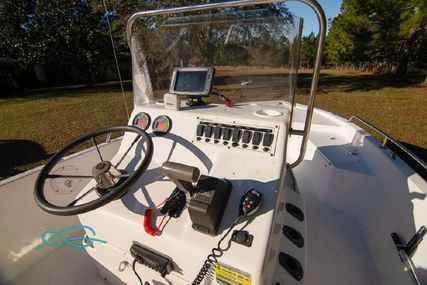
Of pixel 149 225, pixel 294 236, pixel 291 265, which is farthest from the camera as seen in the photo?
pixel 294 236

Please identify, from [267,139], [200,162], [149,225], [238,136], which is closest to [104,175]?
[149,225]

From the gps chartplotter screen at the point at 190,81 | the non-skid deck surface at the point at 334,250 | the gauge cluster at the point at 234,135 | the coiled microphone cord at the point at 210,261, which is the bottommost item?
the non-skid deck surface at the point at 334,250

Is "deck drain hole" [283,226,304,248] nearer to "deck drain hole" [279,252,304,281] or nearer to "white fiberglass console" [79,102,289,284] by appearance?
"deck drain hole" [279,252,304,281]

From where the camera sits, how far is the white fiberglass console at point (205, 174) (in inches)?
38.9

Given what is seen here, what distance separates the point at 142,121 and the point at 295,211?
3.93ft

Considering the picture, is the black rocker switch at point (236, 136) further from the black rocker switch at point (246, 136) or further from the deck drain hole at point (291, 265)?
the deck drain hole at point (291, 265)

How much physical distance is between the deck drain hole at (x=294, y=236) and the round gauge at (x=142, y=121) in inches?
44.0

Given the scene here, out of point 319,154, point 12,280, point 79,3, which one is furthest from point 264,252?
point 79,3

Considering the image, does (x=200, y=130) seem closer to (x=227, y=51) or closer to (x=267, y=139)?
(x=267, y=139)

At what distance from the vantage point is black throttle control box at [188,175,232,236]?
3.11 feet

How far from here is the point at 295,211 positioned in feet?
4.87

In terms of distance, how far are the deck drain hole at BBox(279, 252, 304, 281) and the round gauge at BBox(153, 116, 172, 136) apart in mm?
1016

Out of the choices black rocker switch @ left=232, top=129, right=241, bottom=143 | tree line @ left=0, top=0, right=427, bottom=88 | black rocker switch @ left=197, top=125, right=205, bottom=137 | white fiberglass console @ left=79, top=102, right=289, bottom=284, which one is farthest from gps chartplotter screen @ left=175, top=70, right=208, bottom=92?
tree line @ left=0, top=0, right=427, bottom=88

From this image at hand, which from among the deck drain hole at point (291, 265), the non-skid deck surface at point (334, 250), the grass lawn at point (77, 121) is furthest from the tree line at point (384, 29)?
the deck drain hole at point (291, 265)
